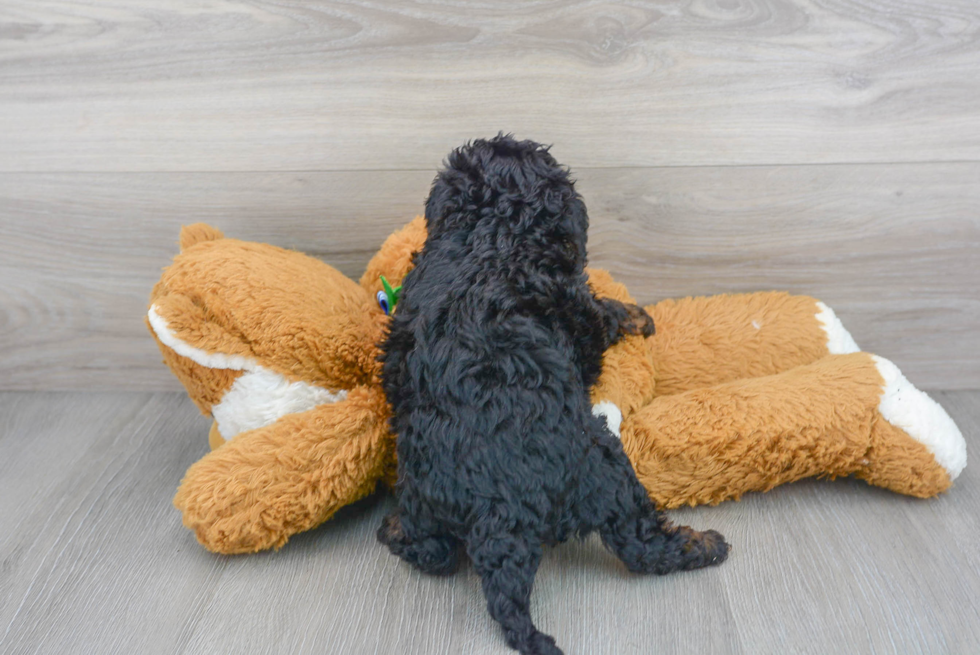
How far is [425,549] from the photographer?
106cm

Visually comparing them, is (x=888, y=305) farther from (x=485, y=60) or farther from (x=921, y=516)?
(x=485, y=60)

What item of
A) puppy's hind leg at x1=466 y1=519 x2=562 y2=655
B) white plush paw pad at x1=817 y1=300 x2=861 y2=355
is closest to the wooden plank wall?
white plush paw pad at x1=817 y1=300 x2=861 y2=355

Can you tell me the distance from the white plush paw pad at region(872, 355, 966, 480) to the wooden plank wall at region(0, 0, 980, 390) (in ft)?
1.16

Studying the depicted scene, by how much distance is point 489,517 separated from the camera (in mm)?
938

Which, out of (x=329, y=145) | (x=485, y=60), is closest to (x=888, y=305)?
(x=485, y=60)

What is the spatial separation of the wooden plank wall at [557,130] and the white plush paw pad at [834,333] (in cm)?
12

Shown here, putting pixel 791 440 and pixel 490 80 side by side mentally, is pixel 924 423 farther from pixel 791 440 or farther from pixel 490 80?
pixel 490 80

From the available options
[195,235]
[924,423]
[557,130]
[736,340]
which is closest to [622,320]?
[736,340]

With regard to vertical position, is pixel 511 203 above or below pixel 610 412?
above

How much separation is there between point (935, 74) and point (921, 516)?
32.4 inches

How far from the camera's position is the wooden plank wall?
1.35 m

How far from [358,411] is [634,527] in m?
0.47

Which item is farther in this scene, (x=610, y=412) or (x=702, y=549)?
(x=610, y=412)

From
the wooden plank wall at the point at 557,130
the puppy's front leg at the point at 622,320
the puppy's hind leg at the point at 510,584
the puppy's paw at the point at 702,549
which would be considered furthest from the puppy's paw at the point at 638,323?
the puppy's hind leg at the point at 510,584
